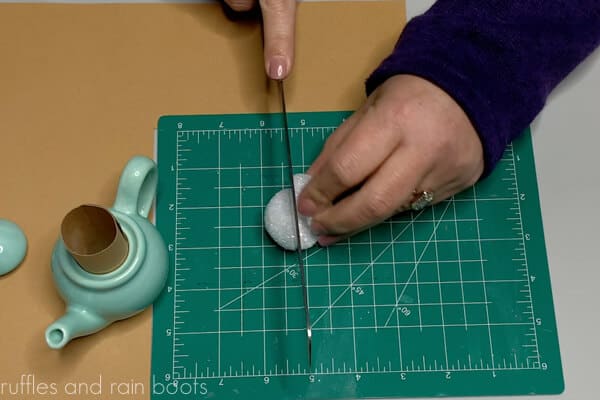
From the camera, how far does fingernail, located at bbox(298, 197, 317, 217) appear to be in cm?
72

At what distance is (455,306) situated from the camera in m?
0.76

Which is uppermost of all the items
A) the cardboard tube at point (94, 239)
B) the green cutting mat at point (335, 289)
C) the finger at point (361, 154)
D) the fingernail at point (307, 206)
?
the finger at point (361, 154)

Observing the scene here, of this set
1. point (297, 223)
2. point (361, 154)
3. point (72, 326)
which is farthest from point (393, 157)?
point (72, 326)

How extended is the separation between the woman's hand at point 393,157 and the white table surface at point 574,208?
15cm

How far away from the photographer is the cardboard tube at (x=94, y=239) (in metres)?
0.60

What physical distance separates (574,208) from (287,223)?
0.38m

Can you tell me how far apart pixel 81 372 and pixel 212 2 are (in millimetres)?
532

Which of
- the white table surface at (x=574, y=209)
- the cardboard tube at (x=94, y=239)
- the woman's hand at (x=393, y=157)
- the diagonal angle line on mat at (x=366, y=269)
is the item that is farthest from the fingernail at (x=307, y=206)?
the white table surface at (x=574, y=209)

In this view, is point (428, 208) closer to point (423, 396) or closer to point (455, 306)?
point (455, 306)

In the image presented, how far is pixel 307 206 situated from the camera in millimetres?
726

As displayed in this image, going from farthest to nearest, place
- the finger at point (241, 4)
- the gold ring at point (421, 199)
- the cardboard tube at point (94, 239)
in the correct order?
1. the finger at point (241, 4)
2. the gold ring at point (421, 199)
3. the cardboard tube at point (94, 239)

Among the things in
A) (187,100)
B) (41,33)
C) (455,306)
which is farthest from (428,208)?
(41,33)

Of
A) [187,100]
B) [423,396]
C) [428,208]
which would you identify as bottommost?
[423,396]

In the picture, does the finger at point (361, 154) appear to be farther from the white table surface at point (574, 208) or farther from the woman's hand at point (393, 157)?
the white table surface at point (574, 208)
